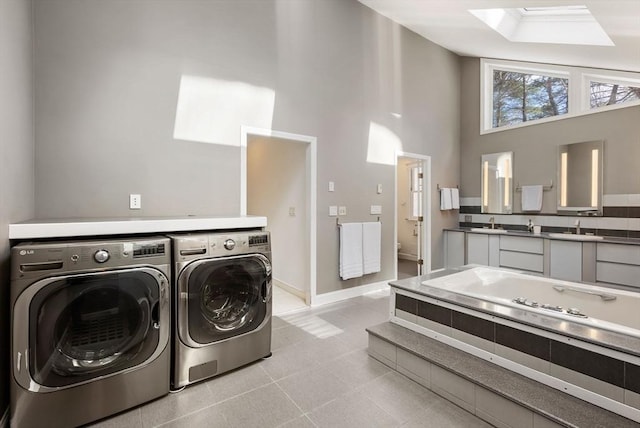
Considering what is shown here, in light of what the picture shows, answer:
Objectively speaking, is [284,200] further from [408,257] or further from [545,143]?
[545,143]

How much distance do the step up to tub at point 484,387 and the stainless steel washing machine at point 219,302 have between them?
3.12 feet

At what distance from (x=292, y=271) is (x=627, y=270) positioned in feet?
12.5

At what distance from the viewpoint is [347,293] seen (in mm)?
3883

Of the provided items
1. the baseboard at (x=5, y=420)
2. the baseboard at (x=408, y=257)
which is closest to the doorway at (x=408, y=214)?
the baseboard at (x=408, y=257)

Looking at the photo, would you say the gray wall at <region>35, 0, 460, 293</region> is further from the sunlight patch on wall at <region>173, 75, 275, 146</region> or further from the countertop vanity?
the countertop vanity

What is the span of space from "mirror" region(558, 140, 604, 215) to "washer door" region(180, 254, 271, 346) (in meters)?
4.34

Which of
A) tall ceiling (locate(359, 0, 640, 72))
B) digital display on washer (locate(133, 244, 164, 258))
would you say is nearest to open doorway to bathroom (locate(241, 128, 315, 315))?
digital display on washer (locate(133, 244, 164, 258))

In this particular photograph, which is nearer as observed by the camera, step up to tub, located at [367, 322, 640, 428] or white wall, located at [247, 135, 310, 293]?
step up to tub, located at [367, 322, 640, 428]

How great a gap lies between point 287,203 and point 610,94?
441 cm

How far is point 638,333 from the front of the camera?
1.50 meters

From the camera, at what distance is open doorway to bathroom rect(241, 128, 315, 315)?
3.54m

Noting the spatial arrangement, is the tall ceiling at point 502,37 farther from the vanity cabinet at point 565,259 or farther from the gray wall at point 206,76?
the vanity cabinet at point 565,259

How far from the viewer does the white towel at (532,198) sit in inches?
177

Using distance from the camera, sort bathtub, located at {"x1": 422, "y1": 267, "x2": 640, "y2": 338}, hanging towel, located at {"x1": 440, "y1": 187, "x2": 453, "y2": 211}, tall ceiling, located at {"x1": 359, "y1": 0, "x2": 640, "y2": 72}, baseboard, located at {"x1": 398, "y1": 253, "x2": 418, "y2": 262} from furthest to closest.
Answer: baseboard, located at {"x1": 398, "y1": 253, "x2": 418, "y2": 262} < hanging towel, located at {"x1": 440, "y1": 187, "x2": 453, "y2": 211} < tall ceiling, located at {"x1": 359, "y1": 0, "x2": 640, "y2": 72} < bathtub, located at {"x1": 422, "y1": 267, "x2": 640, "y2": 338}
